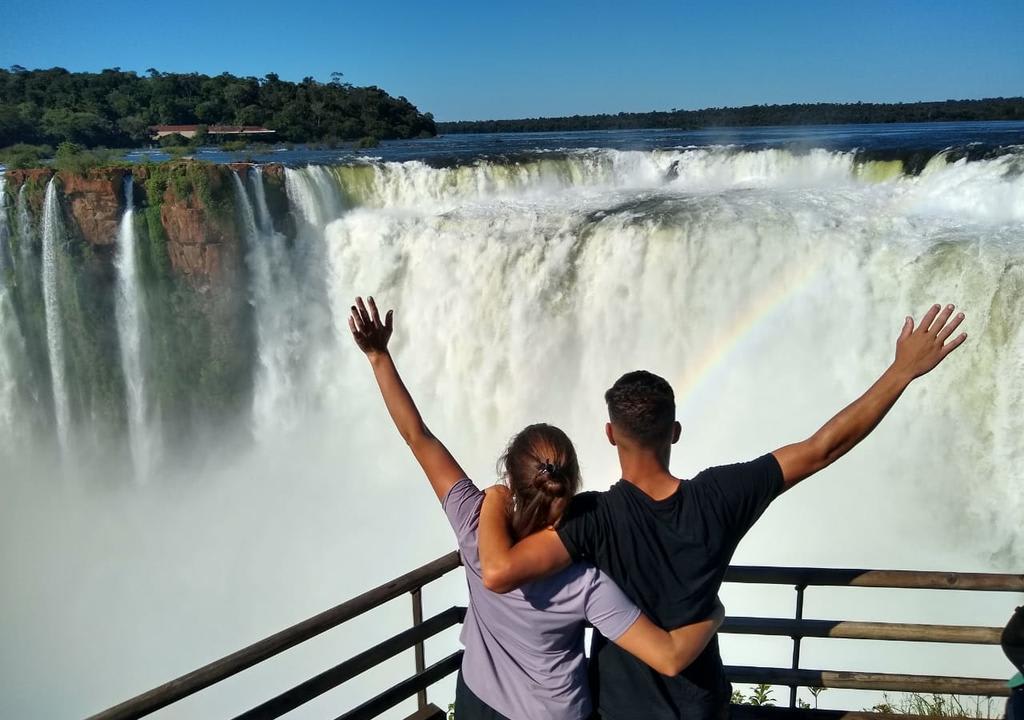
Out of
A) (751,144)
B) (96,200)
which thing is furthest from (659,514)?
(751,144)

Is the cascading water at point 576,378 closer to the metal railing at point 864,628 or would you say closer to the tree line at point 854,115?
the metal railing at point 864,628

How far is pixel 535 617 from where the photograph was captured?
1.73 m

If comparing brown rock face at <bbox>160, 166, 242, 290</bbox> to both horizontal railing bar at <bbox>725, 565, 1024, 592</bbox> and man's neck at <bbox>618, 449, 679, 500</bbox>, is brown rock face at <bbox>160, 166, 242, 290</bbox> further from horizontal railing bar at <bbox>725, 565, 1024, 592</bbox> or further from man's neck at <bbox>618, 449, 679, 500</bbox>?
man's neck at <bbox>618, 449, 679, 500</bbox>

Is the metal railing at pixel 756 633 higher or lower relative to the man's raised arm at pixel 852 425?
lower

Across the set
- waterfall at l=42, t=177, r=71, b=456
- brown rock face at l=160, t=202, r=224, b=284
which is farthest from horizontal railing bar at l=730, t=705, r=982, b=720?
waterfall at l=42, t=177, r=71, b=456

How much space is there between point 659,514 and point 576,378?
384 inches

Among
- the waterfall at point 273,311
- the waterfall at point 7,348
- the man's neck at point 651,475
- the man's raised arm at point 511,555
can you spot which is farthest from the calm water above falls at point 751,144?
the man's raised arm at point 511,555

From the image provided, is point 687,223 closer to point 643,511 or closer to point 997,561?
point 997,561

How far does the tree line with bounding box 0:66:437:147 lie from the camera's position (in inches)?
1485

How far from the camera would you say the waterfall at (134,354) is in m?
15.0

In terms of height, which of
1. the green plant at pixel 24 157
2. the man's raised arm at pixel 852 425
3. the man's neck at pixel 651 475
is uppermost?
the green plant at pixel 24 157

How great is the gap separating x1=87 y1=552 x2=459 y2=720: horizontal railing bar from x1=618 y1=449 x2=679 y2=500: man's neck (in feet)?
2.51

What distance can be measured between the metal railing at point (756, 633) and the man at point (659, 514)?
616mm

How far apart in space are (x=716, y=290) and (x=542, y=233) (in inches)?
107
